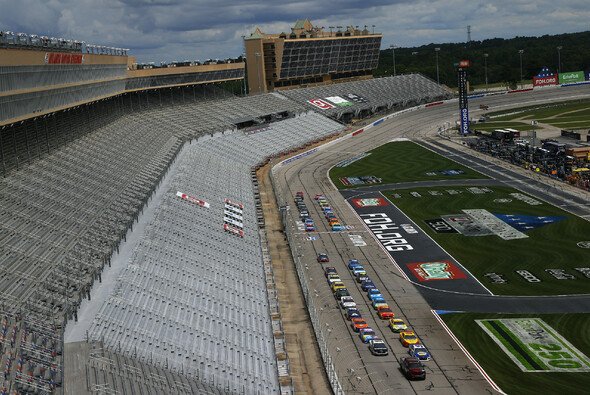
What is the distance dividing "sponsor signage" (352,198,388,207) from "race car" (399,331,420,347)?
48526mm

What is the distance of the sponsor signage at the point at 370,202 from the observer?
10381 centimetres

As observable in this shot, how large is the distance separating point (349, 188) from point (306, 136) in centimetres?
4585

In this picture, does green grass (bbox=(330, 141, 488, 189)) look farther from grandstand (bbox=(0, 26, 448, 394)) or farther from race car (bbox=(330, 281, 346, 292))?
race car (bbox=(330, 281, 346, 292))

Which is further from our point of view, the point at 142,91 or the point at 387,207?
the point at 142,91

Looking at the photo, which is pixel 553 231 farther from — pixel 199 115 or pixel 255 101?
pixel 255 101

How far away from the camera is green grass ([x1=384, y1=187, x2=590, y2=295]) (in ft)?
218

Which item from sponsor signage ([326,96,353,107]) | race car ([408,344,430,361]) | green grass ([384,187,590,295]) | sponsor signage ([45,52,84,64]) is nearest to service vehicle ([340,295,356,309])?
race car ([408,344,430,361])

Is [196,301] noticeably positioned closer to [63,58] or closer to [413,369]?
[413,369]

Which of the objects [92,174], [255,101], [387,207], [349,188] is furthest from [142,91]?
[92,174]

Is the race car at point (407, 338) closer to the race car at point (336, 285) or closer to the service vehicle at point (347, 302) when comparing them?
the service vehicle at point (347, 302)

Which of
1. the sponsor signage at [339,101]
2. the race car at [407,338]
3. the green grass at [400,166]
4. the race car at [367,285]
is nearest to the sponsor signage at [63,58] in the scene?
the race car at [367,285]

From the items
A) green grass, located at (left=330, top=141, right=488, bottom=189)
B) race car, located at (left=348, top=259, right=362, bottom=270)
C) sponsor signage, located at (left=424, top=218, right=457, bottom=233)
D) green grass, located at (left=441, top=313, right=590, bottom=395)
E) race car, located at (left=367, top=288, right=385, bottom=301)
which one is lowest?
green grass, located at (left=441, top=313, right=590, bottom=395)

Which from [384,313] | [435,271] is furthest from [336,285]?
[435,271]

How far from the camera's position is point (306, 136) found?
525 feet
